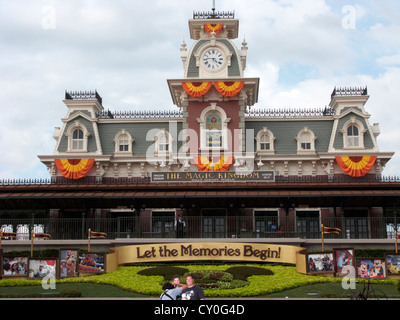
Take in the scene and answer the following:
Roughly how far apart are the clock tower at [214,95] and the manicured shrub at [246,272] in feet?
48.0

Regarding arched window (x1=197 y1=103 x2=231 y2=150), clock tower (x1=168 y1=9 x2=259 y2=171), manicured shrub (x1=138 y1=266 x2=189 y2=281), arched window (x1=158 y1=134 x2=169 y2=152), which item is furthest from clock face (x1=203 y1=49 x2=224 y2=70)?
manicured shrub (x1=138 y1=266 x2=189 y2=281)

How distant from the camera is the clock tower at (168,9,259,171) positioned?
38875 mm

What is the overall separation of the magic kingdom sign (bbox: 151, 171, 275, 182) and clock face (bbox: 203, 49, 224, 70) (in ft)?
33.4

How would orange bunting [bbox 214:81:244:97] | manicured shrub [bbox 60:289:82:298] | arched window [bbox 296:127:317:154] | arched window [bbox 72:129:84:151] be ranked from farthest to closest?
arched window [bbox 72:129:84:151]
arched window [bbox 296:127:317:154]
orange bunting [bbox 214:81:244:97]
manicured shrub [bbox 60:289:82:298]

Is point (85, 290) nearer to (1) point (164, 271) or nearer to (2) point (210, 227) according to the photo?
(1) point (164, 271)

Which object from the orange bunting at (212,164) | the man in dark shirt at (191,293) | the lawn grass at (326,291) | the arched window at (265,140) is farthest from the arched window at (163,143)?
the man in dark shirt at (191,293)

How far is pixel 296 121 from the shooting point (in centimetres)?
4169

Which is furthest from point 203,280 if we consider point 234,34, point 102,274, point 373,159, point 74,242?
point 234,34

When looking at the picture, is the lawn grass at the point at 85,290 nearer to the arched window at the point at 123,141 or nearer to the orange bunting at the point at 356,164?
the arched window at the point at 123,141

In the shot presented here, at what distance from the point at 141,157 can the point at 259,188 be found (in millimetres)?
11000

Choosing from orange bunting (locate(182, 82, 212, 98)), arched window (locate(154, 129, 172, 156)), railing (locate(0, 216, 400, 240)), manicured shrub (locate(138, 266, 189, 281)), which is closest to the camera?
manicured shrub (locate(138, 266, 189, 281))

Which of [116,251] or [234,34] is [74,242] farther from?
[234,34]

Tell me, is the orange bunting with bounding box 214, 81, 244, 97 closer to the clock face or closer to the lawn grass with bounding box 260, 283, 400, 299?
the clock face

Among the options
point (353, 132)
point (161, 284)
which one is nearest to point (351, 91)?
point (353, 132)
